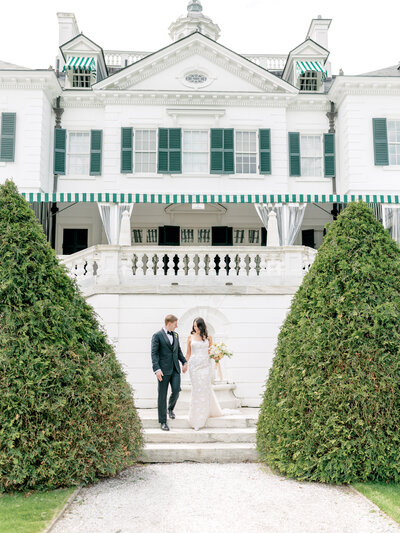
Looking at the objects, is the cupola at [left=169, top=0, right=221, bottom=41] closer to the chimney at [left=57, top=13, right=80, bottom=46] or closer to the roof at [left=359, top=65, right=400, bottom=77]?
the chimney at [left=57, top=13, right=80, bottom=46]

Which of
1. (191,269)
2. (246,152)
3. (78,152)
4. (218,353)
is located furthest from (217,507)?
(78,152)

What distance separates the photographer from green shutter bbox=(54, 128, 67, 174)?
20.9 meters

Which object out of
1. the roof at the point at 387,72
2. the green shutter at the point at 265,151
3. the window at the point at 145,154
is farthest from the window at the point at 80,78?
the roof at the point at 387,72

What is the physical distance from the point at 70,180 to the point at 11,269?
15535 mm

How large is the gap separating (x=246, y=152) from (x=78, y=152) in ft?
21.4

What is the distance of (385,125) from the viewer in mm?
20641

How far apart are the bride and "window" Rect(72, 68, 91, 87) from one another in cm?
1626

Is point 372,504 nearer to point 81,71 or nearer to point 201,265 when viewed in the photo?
point 201,265

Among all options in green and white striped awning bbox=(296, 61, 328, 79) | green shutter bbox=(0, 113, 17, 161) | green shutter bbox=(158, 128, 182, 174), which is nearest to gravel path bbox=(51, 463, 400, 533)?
green shutter bbox=(158, 128, 182, 174)

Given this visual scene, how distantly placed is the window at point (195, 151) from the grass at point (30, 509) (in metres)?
16.5

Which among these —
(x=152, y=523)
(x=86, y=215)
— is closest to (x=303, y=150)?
(x=86, y=215)

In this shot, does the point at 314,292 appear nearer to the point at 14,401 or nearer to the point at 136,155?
the point at 14,401

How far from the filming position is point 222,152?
20.9m

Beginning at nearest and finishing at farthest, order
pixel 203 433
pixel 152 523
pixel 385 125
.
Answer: pixel 152 523 < pixel 203 433 < pixel 385 125
